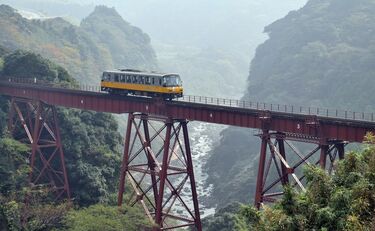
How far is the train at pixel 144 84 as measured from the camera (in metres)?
39.8

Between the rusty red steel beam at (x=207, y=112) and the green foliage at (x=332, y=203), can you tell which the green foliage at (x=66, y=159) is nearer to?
the rusty red steel beam at (x=207, y=112)

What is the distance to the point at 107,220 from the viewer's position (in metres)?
38.6

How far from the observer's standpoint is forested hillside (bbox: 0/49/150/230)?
130 feet

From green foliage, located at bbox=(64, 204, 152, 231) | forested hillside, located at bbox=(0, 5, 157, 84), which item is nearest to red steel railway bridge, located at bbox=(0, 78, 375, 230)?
green foliage, located at bbox=(64, 204, 152, 231)

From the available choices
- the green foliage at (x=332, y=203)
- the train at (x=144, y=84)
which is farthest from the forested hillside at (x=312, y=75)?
the green foliage at (x=332, y=203)

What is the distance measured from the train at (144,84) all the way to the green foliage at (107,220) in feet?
26.5

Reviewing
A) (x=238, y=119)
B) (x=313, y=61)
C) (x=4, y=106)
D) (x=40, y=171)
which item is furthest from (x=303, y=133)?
(x=313, y=61)

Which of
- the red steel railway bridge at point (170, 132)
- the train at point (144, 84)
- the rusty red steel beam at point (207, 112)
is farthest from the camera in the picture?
the train at point (144, 84)

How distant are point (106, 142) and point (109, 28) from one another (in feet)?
345

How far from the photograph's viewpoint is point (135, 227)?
38.8m

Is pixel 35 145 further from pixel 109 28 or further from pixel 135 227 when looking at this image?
pixel 109 28

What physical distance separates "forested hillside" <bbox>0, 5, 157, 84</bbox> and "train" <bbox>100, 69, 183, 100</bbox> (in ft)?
184

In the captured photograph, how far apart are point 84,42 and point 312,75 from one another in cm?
6083

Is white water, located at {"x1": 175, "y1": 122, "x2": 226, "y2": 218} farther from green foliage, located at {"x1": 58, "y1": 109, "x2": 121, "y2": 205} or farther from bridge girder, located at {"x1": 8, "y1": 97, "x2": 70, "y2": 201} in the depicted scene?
bridge girder, located at {"x1": 8, "y1": 97, "x2": 70, "y2": 201}
